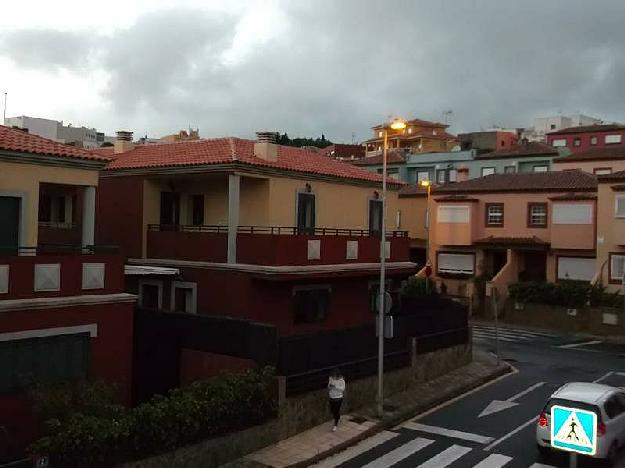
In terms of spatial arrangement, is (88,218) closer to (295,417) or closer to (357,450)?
(295,417)

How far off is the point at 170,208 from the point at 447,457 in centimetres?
1439

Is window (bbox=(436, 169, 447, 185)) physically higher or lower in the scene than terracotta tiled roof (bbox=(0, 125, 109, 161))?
higher

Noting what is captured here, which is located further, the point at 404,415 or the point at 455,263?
the point at 455,263

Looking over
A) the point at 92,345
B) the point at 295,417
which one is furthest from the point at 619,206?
the point at 92,345

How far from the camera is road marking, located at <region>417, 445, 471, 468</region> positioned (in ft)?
50.6

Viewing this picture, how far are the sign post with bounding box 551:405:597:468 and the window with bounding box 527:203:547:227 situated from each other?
4119 centimetres

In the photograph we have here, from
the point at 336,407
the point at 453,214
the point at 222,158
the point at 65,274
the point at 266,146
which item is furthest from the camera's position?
the point at 453,214

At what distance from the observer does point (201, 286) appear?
72.7 feet

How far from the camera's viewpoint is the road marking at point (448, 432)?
56.6 ft

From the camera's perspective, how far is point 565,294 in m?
39.2

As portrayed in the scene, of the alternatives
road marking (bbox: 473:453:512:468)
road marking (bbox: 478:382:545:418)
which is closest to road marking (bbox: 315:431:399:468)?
road marking (bbox: 473:453:512:468)

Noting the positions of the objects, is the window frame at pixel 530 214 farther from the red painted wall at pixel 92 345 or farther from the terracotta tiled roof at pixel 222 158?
the red painted wall at pixel 92 345

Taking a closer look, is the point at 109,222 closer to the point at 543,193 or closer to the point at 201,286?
the point at 201,286

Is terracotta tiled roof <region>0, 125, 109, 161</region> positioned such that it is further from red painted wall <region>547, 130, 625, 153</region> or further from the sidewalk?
red painted wall <region>547, 130, 625, 153</region>
